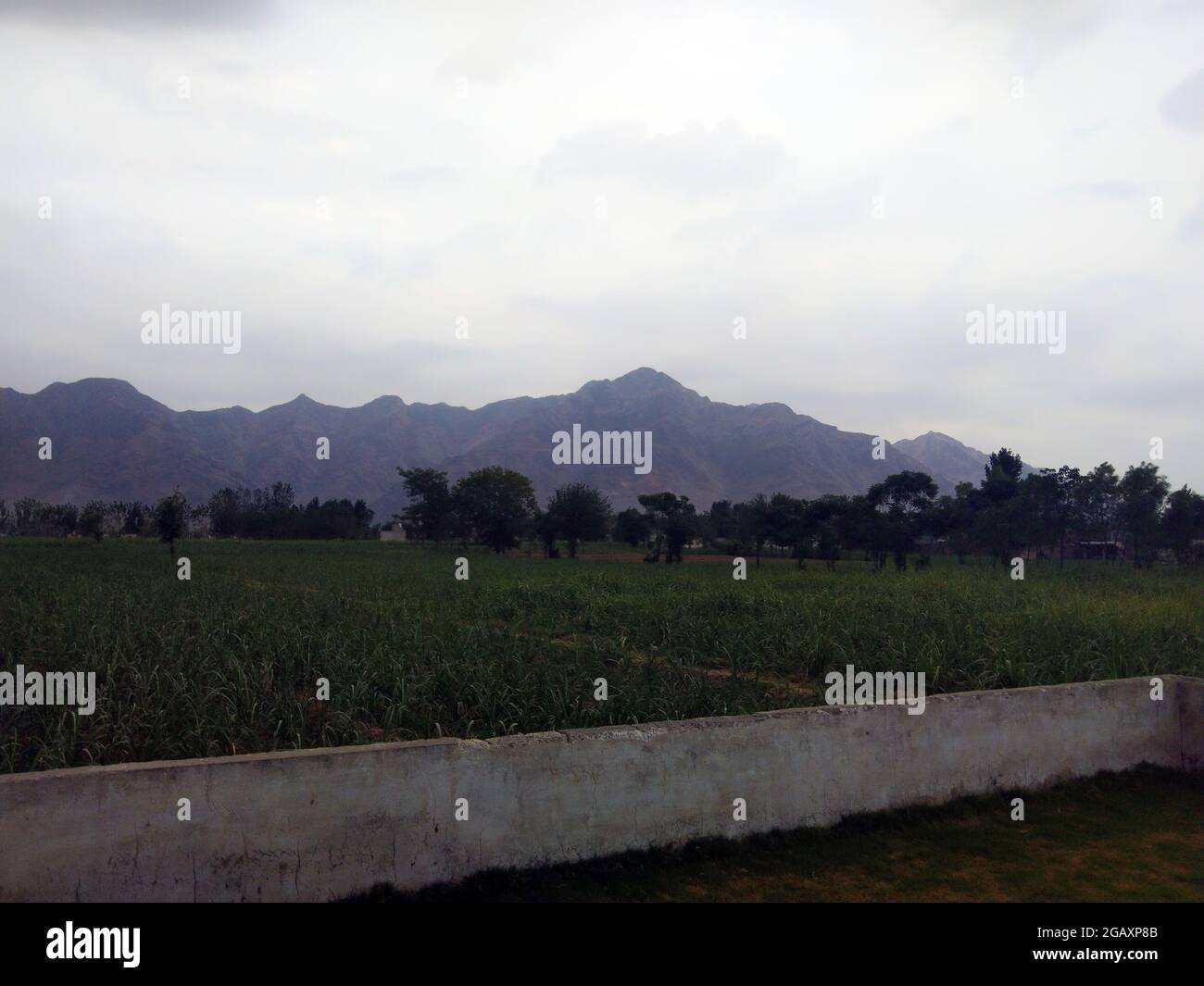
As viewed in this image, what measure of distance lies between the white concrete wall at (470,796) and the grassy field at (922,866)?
108 mm

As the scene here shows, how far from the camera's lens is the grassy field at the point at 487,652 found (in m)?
5.69

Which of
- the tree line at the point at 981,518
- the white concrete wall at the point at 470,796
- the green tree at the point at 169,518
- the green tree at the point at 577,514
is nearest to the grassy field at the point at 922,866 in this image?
the white concrete wall at the point at 470,796

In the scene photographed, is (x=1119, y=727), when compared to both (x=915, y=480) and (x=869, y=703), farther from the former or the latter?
(x=915, y=480)

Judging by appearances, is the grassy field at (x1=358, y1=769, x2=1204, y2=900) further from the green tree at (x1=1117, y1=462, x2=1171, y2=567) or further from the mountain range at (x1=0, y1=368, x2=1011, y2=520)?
the mountain range at (x1=0, y1=368, x2=1011, y2=520)

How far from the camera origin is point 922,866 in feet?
15.1

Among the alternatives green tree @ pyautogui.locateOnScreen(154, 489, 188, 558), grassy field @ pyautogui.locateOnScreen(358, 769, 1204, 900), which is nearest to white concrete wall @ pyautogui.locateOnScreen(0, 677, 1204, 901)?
grassy field @ pyautogui.locateOnScreen(358, 769, 1204, 900)

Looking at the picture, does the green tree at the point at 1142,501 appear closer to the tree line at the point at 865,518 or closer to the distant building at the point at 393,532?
the tree line at the point at 865,518

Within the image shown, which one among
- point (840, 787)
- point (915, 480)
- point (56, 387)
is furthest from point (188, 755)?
point (56, 387)

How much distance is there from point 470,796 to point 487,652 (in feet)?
14.4

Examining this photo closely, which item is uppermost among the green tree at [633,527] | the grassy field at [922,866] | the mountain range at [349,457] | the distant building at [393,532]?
the mountain range at [349,457]

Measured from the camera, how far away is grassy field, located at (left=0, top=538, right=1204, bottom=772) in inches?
224

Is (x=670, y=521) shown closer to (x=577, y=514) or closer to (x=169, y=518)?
(x=577, y=514)

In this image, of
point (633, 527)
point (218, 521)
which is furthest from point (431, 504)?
point (218, 521)

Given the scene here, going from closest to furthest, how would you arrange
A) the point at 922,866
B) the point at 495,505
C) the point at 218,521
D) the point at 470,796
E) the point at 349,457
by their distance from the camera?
1. the point at 470,796
2. the point at 922,866
3. the point at 495,505
4. the point at 218,521
5. the point at 349,457
